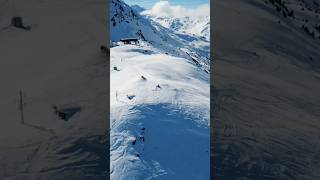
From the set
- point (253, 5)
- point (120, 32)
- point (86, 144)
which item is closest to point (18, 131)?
point (86, 144)

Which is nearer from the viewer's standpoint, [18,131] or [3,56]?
[18,131]

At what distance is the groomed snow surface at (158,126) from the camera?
5559 mm

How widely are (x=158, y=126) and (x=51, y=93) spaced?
163cm

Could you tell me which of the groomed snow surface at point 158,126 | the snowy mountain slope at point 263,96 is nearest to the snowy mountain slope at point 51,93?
the groomed snow surface at point 158,126

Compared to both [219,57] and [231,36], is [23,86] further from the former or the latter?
[231,36]

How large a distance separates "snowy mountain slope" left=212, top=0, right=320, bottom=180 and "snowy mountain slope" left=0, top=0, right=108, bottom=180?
155cm

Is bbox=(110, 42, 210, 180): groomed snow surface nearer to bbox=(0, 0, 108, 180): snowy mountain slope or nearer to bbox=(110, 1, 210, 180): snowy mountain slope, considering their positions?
bbox=(110, 1, 210, 180): snowy mountain slope

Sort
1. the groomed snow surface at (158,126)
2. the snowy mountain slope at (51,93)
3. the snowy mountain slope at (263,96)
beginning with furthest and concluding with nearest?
1. the snowy mountain slope at (263,96)
2. the snowy mountain slope at (51,93)
3. the groomed snow surface at (158,126)

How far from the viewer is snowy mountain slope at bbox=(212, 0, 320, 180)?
6.10 m

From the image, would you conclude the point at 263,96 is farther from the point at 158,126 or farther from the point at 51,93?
the point at 51,93

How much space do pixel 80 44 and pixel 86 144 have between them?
261 cm

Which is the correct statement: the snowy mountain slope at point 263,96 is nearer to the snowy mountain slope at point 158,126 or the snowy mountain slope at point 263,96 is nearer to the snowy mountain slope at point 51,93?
the snowy mountain slope at point 158,126

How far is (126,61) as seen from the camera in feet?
30.5

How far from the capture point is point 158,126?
6156 millimetres
